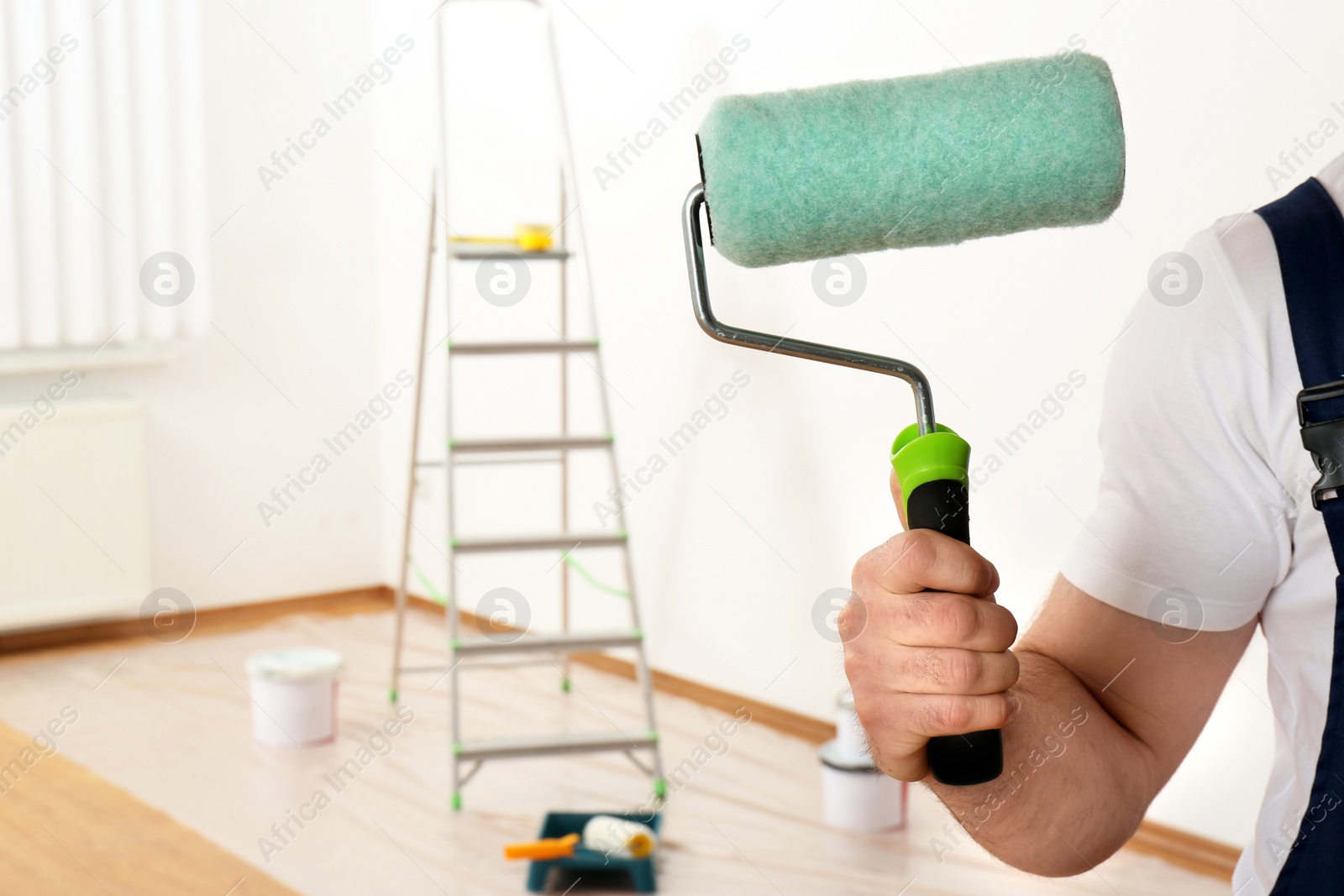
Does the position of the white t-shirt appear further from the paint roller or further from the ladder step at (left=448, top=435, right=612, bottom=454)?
the ladder step at (left=448, top=435, right=612, bottom=454)

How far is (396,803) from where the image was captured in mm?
2715

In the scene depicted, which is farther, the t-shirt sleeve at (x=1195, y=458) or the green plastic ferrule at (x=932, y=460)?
the t-shirt sleeve at (x=1195, y=458)

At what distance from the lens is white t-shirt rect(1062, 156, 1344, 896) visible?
3.08 ft

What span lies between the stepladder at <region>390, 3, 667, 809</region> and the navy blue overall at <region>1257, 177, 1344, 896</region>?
1979 millimetres

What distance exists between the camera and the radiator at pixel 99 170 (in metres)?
3.56

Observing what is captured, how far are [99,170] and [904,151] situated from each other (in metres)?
3.52

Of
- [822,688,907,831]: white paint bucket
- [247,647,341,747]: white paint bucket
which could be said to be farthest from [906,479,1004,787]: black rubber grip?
[247,647,341,747]: white paint bucket

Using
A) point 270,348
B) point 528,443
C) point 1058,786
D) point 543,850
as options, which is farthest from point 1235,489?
point 270,348

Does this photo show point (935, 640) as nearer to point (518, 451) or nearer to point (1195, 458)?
point (1195, 458)

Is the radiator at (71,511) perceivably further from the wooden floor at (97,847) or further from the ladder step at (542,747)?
the ladder step at (542,747)

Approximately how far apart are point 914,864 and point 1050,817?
150 centimetres

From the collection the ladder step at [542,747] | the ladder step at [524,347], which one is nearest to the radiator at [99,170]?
the ladder step at [524,347]

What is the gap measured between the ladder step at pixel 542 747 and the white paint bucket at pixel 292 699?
534mm

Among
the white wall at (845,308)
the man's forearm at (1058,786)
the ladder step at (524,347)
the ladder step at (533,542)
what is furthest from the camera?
the ladder step at (524,347)
